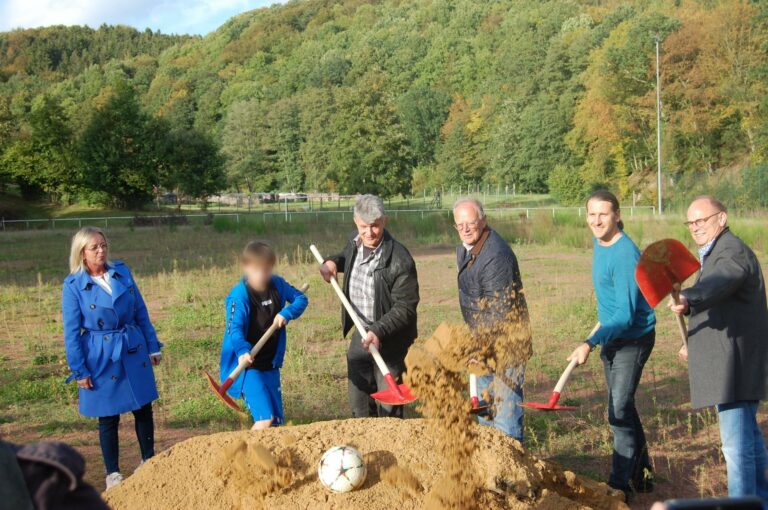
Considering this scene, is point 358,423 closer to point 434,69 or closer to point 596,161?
point 596,161

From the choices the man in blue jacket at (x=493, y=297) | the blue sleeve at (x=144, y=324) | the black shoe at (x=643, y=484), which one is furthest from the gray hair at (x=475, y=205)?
the blue sleeve at (x=144, y=324)

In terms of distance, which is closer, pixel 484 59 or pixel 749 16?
pixel 749 16

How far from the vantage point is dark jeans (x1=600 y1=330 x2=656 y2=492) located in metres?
4.95

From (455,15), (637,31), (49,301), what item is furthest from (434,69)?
(49,301)

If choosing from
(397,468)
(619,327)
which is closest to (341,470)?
(397,468)

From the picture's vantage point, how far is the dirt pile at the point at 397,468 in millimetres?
4035

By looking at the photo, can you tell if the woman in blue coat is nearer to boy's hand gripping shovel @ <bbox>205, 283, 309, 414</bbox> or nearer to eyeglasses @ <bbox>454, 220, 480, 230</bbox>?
boy's hand gripping shovel @ <bbox>205, 283, 309, 414</bbox>

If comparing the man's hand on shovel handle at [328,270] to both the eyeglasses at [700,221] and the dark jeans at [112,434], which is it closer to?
the dark jeans at [112,434]

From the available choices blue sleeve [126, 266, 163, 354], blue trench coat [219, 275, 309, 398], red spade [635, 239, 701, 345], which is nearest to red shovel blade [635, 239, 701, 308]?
red spade [635, 239, 701, 345]

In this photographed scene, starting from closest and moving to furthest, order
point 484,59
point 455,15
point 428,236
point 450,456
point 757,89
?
point 450,456 < point 428,236 < point 757,89 < point 484,59 < point 455,15

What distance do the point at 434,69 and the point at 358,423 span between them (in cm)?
9809

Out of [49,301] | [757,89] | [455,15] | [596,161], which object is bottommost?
[49,301]

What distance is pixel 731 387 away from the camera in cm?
430

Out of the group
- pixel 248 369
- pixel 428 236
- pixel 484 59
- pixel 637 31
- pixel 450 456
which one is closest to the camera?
pixel 450 456
